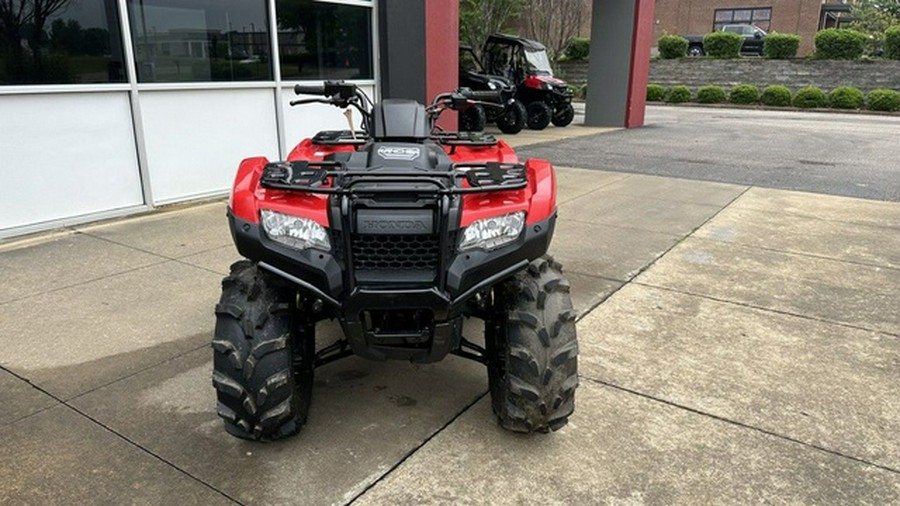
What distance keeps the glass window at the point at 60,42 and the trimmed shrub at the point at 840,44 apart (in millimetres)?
30276

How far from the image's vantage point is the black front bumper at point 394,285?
2.24m

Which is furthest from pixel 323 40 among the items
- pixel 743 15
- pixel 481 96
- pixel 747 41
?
pixel 743 15

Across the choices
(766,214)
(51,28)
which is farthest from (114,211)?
(766,214)

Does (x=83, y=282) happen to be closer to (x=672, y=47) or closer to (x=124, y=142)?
(x=124, y=142)

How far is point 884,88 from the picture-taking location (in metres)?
26.1

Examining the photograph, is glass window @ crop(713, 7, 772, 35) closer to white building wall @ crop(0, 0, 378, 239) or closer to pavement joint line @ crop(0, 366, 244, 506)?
white building wall @ crop(0, 0, 378, 239)

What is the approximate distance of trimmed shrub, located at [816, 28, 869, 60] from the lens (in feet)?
90.4

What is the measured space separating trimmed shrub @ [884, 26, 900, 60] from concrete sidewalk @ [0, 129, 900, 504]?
92.4 ft

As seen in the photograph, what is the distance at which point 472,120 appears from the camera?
1345 centimetres

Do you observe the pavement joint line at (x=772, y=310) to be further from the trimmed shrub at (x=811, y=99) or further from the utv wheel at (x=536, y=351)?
the trimmed shrub at (x=811, y=99)

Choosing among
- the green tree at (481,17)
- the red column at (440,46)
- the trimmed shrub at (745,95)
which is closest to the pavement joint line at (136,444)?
the red column at (440,46)

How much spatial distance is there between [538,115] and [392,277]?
45.9 feet

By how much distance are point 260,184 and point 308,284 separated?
468mm

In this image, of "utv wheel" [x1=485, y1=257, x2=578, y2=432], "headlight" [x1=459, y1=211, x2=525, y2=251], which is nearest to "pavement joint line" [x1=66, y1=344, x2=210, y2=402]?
"utv wheel" [x1=485, y1=257, x2=578, y2=432]
